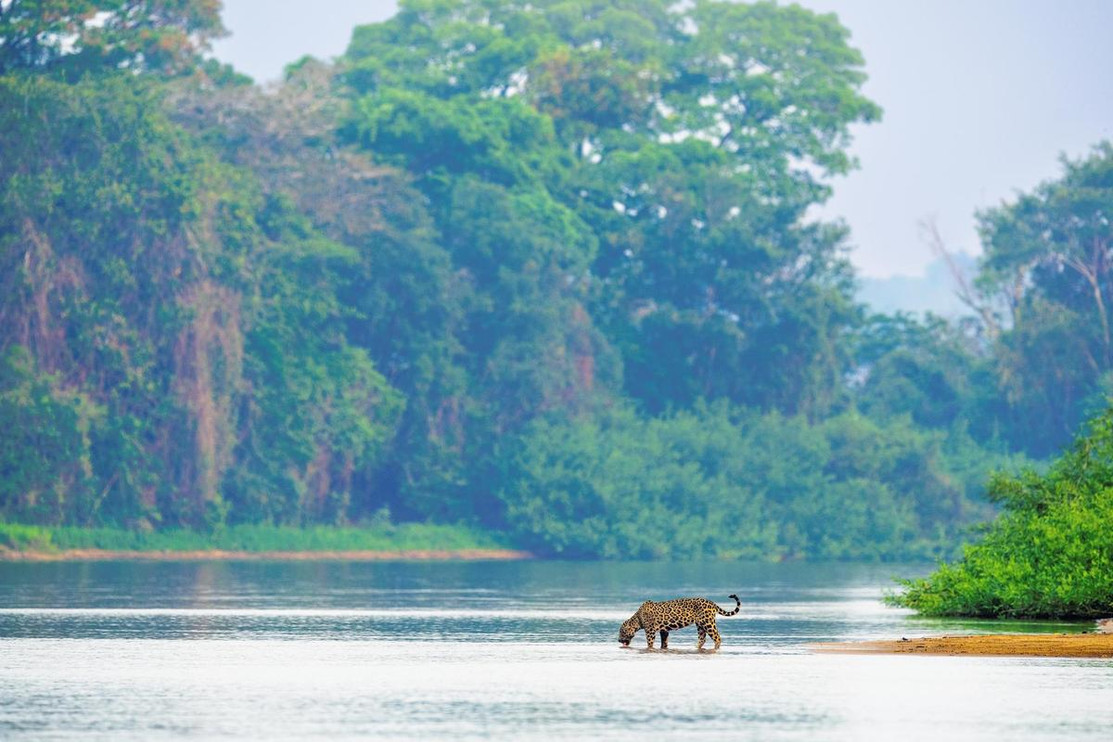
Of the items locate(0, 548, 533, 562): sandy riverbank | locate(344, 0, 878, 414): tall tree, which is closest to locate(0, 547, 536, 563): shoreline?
locate(0, 548, 533, 562): sandy riverbank

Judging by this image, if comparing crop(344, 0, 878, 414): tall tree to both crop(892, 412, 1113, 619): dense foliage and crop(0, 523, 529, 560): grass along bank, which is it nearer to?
crop(0, 523, 529, 560): grass along bank

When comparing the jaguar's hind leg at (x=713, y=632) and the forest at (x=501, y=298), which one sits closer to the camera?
the jaguar's hind leg at (x=713, y=632)

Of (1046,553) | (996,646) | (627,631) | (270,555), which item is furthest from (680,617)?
(270,555)

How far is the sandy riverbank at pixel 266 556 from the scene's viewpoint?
64062 mm

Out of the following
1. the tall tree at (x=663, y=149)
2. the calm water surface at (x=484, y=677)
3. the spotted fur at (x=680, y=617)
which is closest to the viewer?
the calm water surface at (x=484, y=677)

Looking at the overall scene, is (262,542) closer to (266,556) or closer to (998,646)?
(266,556)

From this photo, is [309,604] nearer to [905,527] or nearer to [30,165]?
[30,165]

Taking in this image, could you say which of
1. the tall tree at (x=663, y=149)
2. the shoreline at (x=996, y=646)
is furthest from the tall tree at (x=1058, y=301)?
Answer: the shoreline at (x=996, y=646)

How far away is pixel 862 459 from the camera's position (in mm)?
86812

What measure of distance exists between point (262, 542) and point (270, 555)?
0.79 meters

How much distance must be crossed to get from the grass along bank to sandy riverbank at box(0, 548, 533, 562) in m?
0.03

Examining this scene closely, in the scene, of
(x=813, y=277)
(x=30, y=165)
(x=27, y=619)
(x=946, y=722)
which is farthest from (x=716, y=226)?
(x=946, y=722)

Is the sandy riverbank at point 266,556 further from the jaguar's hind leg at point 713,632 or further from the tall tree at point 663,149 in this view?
the jaguar's hind leg at point 713,632

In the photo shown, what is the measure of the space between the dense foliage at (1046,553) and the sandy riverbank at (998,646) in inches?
127
